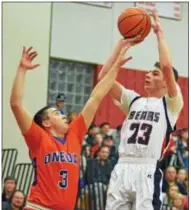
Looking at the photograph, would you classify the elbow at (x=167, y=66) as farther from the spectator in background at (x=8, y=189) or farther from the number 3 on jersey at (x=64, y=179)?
the spectator in background at (x=8, y=189)

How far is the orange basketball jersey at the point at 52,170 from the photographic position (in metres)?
8.00

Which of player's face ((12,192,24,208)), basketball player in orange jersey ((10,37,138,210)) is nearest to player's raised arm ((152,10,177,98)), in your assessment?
basketball player in orange jersey ((10,37,138,210))

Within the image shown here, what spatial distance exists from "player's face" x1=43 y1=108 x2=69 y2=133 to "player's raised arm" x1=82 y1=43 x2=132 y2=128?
9.0 inches

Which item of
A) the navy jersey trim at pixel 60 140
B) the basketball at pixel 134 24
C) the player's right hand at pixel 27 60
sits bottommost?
the navy jersey trim at pixel 60 140

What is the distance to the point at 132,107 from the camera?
9.47 meters

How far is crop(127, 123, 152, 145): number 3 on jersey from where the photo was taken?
9125 millimetres

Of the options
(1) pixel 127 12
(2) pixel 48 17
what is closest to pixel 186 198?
(2) pixel 48 17

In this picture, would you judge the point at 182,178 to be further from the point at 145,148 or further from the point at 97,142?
the point at 145,148

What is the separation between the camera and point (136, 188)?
358 inches

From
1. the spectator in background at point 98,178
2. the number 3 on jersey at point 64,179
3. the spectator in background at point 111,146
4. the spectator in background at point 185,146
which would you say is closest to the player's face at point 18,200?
the spectator in background at point 98,178

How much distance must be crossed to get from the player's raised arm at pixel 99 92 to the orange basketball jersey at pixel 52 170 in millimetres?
350

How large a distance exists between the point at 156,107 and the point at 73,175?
161 centimetres

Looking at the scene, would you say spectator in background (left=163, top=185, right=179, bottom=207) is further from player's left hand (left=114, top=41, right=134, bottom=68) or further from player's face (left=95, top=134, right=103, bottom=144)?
player's left hand (left=114, top=41, right=134, bottom=68)

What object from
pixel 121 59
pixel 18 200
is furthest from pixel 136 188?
pixel 18 200
